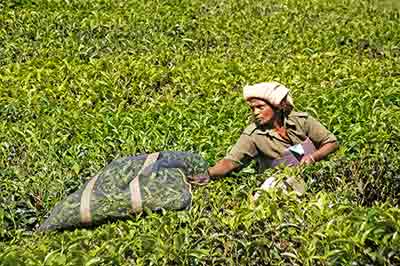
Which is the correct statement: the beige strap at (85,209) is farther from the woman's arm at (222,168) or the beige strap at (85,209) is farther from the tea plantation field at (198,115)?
the woman's arm at (222,168)

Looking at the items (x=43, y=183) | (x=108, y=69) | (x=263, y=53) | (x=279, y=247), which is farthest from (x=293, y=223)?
(x=263, y=53)

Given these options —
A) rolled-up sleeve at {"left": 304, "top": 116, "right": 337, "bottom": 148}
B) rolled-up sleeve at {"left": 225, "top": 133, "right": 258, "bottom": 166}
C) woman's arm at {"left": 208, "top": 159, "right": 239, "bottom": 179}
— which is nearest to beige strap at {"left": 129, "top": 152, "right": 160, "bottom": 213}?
woman's arm at {"left": 208, "top": 159, "right": 239, "bottom": 179}

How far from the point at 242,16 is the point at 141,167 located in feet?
28.2

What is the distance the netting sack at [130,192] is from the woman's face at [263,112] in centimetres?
57

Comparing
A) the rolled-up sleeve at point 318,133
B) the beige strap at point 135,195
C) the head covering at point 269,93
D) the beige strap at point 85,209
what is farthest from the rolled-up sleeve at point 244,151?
the beige strap at point 85,209

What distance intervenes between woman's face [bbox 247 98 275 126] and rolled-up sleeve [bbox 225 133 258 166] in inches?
5.6

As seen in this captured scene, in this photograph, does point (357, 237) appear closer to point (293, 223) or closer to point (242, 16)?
point (293, 223)

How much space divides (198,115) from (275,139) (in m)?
1.83

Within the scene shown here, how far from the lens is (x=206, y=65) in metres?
10.1

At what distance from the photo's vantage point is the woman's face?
19.5ft

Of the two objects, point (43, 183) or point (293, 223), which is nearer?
point (293, 223)

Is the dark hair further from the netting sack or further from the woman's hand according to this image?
the netting sack

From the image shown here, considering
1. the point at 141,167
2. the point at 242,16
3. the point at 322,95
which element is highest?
the point at 141,167

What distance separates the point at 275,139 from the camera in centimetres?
597
